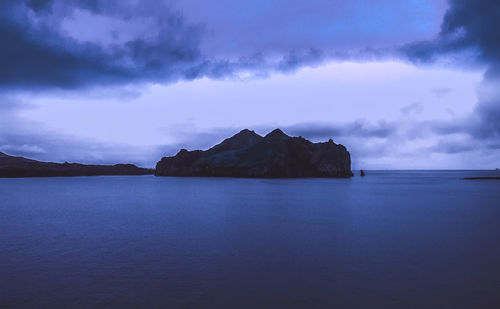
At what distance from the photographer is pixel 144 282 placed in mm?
12812

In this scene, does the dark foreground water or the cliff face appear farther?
the cliff face

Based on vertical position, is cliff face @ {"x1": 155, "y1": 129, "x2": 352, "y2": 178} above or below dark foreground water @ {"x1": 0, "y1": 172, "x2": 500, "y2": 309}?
above

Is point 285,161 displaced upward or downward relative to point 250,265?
upward

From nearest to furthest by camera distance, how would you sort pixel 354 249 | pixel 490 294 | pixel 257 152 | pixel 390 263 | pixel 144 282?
pixel 490 294 < pixel 144 282 < pixel 390 263 < pixel 354 249 < pixel 257 152

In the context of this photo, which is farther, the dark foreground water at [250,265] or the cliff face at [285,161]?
the cliff face at [285,161]

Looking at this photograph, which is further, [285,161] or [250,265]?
[285,161]

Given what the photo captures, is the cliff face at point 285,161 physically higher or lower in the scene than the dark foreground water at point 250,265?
higher

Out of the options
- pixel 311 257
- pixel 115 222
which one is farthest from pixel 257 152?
pixel 311 257

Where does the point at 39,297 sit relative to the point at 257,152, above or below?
below

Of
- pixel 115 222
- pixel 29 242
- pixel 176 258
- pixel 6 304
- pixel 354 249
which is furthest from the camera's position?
pixel 115 222

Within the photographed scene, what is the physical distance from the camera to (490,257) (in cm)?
1673

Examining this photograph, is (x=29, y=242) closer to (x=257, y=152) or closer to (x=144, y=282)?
(x=144, y=282)

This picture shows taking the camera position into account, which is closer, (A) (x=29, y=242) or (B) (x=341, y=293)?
(B) (x=341, y=293)

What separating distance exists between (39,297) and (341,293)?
11215mm
